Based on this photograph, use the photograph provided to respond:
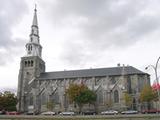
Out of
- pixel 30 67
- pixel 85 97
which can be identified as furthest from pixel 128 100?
pixel 30 67

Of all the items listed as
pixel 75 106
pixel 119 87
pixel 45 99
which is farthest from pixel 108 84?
pixel 45 99

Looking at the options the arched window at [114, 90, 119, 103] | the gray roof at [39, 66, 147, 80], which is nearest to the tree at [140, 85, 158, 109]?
the arched window at [114, 90, 119, 103]

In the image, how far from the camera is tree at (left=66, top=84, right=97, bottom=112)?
267 feet

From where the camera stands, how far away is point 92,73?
9488cm

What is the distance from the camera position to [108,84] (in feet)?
287

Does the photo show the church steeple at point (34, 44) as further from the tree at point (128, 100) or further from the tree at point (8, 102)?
the tree at point (128, 100)

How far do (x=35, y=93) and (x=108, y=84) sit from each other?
27.4 metres

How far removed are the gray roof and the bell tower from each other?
3987 mm

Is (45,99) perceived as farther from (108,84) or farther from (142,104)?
(142,104)

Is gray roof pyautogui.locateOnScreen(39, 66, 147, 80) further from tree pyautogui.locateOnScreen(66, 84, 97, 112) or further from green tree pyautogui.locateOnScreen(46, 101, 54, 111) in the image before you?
green tree pyautogui.locateOnScreen(46, 101, 54, 111)

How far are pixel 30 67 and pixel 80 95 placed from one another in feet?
91.6

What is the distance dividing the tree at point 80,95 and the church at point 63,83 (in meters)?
4.78

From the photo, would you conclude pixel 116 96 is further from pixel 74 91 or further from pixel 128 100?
pixel 74 91

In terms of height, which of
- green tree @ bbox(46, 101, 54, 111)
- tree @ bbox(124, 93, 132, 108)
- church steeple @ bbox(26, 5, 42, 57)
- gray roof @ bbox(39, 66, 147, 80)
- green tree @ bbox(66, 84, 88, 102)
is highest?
church steeple @ bbox(26, 5, 42, 57)
